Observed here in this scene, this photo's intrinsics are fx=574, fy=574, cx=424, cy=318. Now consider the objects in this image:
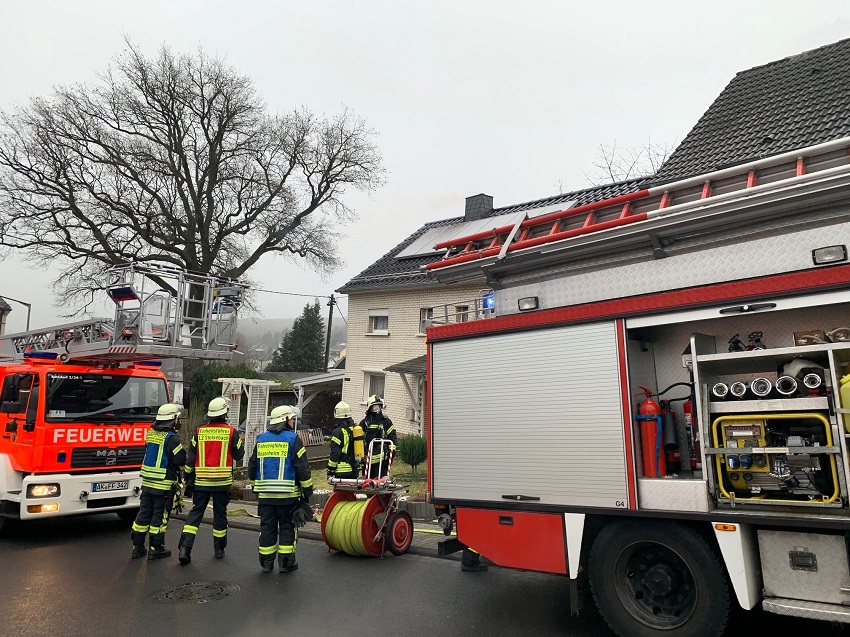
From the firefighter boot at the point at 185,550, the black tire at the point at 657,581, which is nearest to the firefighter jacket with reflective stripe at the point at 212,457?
the firefighter boot at the point at 185,550

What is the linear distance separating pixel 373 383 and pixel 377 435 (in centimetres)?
1240

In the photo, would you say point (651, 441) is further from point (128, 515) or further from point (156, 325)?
point (128, 515)

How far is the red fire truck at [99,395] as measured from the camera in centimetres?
739

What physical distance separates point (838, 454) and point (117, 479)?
8.07 meters

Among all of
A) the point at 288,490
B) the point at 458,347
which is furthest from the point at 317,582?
the point at 458,347

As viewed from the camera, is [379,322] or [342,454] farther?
[379,322]

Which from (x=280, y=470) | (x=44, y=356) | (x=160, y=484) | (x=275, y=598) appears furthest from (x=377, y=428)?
(x=44, y=356)

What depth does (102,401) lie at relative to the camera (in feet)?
26.4

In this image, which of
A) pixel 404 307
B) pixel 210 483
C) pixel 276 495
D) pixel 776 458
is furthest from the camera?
pixel 404 307

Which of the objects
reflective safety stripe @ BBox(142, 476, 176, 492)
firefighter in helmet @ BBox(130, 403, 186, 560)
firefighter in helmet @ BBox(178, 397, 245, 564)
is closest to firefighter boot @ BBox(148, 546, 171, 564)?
firefighter in helmet @ BBox(130, 403, 186, 560)

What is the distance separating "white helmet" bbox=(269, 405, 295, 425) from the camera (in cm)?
633

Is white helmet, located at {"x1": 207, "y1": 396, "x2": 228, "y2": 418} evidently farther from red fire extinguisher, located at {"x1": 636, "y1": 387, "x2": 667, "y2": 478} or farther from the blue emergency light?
red fire extinguisher, located at {"x1": 636, "y1": 387, "x2": 667, "y2": 478}

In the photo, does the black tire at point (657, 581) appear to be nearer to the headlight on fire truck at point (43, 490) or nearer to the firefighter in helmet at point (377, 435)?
the firefighter in helmet at point (377, 435)

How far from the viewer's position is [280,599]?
16.9ft
